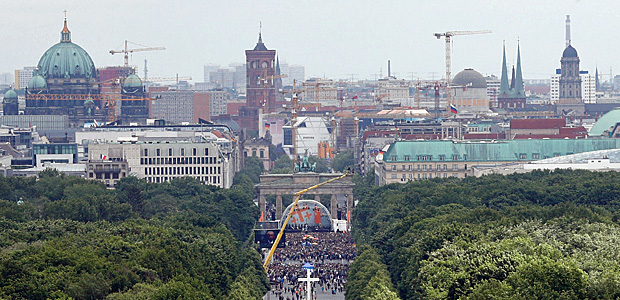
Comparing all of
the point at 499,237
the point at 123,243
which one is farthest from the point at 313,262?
the point at 499,237

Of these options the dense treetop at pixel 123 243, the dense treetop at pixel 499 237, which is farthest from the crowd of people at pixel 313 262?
the dense treetop at pixel 123 243

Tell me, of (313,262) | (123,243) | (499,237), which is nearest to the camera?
(499,237)

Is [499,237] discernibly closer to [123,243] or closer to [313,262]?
[123,243]

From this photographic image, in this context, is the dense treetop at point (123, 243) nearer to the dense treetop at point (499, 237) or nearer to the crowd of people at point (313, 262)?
the crowd of people at point (313, 262)

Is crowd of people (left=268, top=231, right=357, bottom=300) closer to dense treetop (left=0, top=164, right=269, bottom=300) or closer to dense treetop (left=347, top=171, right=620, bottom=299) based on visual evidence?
dense treetop (left=347, top=171, right=620, bottom=299)

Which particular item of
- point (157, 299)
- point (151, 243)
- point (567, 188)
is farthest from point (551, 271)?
point (567, 188)

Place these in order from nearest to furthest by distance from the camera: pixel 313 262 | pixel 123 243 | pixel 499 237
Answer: pixel 499 237, pixel 123 243, pixel 313 262

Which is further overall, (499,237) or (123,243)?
(123,243)

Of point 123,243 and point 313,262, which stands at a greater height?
point 123,243
